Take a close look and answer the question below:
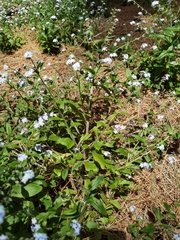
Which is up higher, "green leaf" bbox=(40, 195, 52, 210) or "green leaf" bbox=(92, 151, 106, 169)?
"green leaf" bbox=(40, 195, 52, 210)

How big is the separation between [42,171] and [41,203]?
0.30 metres

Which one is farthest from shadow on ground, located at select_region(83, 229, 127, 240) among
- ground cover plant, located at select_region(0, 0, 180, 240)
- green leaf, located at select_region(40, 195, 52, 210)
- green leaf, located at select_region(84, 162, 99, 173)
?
green leaf, located at select_region(84, 162, 99, 173)

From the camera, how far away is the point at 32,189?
1894 mm

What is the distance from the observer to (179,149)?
→ 304cm

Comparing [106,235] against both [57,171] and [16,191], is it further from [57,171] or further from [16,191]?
[16,191]

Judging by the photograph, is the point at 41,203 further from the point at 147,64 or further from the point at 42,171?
the point at 147,64

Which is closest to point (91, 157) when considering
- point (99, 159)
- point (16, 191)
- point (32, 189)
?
point (99, 159)

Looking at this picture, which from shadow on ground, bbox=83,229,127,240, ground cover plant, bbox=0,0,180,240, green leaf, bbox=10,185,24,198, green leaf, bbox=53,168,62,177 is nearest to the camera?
green leaf, bbox=10,185,24,198

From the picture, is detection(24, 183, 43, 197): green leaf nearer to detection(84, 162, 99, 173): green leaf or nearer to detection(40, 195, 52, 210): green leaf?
detection(40, 195, 52, 210): green leaf

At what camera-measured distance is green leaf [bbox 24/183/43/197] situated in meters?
1.87

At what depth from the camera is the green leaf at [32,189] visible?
1868mm

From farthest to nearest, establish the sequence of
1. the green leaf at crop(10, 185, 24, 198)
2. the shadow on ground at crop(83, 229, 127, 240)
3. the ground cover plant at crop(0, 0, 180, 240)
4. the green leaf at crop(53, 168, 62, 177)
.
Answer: the green leaf at crop(53, 168, 62, 177) < the shadow on ground at crop(83, 229, 127, 240) < the ground cover plant at crop(0, 0, 180, 240) < the green leaf at crop(10, 185, 24, 198)

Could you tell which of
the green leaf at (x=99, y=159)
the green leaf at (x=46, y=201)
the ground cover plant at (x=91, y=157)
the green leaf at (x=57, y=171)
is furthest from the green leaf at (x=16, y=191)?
the green leaf at (x=99, y=159)

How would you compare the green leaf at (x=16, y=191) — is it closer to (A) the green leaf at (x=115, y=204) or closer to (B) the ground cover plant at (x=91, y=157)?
(B) the ground cover plant at (x=91, y=157)
